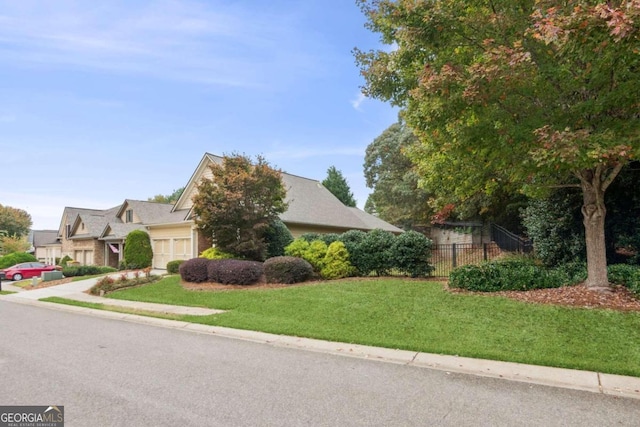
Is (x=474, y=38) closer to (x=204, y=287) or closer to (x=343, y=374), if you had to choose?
(x=343, y=374)

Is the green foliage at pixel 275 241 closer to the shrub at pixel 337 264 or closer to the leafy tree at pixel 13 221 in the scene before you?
the shrub at pixel 337 264

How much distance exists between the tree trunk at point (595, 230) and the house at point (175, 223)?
13331 millimetres

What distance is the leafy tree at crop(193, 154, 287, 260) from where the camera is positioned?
16578 millimetres

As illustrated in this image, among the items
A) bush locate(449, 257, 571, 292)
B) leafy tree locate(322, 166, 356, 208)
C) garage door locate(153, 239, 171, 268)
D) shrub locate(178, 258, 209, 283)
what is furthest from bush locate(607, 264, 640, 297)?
leafy tree locate(322, 166, 356, 208)

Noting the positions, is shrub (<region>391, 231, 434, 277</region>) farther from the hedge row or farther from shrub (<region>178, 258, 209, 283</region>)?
shrub (<region>178, 258, 209, 283</region>)

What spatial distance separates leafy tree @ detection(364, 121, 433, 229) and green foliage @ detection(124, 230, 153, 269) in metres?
19.1

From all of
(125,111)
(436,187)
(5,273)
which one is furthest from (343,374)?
(5,273)

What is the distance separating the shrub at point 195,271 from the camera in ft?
52.1

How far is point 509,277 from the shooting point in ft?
34.4

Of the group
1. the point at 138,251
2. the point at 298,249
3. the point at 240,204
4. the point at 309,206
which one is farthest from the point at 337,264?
the point at 138,251

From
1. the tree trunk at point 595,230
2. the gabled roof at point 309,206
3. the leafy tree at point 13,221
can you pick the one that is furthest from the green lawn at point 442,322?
the leafy tree at point 13,221

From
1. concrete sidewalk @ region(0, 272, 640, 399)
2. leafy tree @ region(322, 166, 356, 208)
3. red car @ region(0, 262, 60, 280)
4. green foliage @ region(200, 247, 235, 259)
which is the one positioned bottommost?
red car @ region(0, 262, 60, 280)

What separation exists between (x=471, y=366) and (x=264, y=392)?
3174mm

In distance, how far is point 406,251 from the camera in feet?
46.5
